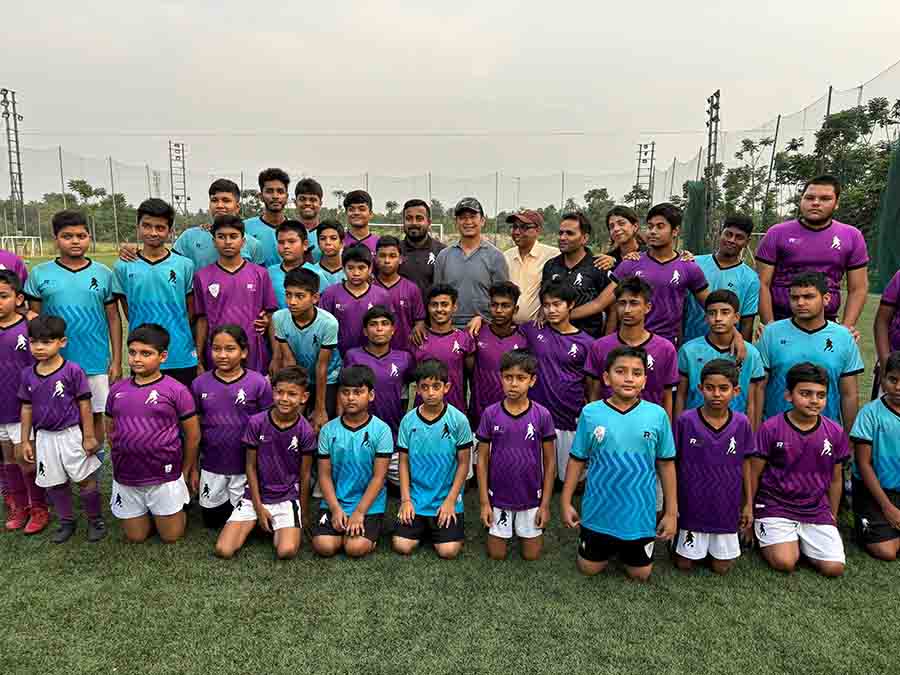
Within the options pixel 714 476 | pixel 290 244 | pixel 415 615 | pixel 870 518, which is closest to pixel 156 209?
pixel 290 244

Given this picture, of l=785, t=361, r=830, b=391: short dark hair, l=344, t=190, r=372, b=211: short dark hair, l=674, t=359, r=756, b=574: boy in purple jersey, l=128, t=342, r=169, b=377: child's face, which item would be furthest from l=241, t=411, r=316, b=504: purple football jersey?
l=785, t=361, r=830, b=391: short dark hair

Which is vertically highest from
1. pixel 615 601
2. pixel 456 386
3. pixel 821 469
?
pixel 456 386

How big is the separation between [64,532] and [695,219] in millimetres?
21027

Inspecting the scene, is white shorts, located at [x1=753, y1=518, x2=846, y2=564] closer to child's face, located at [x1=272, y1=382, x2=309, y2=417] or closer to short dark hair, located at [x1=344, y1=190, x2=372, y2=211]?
child's face, located at [x1=272, y1=382, x2=309, y2=417]

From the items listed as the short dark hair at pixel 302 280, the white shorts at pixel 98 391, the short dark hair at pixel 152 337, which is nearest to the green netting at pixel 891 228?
the short dark hair at pixel 302 280

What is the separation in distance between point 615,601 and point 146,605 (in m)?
2.28

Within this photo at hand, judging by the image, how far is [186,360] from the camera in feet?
13.5

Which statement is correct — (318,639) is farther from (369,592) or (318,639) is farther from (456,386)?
(456,386)

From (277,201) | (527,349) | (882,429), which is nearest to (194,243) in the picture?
(277,201)

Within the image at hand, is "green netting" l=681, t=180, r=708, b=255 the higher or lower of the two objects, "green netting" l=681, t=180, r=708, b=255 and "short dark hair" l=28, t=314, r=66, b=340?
the higher

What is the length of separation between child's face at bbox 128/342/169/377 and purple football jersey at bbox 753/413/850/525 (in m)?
3.52

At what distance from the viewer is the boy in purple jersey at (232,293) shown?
4.02 m

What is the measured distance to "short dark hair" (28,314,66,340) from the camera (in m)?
3.45

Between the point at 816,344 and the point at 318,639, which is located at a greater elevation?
the point at 816,344
